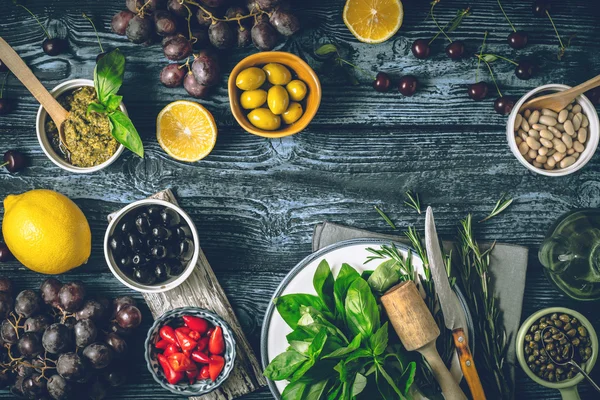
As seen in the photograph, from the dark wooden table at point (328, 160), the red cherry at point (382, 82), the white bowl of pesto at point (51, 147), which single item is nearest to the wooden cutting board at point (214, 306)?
the dark wooden table at point (328, 160)

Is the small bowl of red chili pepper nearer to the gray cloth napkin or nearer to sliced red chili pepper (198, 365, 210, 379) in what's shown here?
sliced red chili pepper (198, 365, 210, 379)

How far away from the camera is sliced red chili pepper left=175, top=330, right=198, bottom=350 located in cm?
116

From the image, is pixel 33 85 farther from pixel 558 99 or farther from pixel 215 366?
pixel 558 99

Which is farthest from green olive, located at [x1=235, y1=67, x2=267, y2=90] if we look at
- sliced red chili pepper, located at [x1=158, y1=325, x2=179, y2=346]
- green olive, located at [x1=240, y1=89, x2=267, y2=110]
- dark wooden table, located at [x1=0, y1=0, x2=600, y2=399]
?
sliced red chili pepper, located at [x1=158, y1=325, x2=179, y2=346]

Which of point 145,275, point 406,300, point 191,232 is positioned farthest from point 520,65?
point 145,275

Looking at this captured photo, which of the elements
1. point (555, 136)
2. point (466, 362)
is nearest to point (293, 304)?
point (466, 362)

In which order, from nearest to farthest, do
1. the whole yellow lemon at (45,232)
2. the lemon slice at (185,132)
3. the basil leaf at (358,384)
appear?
the basil leaf at (358,384)
the whole yellow lemon at (45,232)
the lemon slice at (185,132)

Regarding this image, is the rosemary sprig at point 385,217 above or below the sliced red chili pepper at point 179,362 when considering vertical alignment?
Result: above

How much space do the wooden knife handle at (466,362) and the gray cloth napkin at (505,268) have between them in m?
0.16

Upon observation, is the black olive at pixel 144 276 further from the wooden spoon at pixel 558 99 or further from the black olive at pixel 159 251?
the wooden spoon at pixel 558 99

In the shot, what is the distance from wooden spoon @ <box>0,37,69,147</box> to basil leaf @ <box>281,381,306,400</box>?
0.77 m

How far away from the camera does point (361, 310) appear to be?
3.51 ft

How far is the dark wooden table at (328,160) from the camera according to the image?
1.31 metres

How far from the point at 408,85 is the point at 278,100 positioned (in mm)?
339
